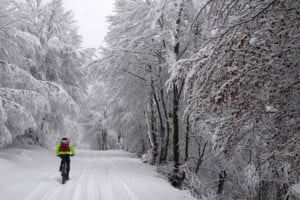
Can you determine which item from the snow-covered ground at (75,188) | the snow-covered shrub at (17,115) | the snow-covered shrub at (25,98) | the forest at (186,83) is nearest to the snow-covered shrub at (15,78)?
the forest at (186,83)

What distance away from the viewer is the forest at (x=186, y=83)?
412cm

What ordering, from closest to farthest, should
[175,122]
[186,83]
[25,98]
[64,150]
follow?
[186,83] < [64,150] < [175,122] < [25,98]

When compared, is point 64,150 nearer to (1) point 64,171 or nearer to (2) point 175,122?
(1) point 64,171

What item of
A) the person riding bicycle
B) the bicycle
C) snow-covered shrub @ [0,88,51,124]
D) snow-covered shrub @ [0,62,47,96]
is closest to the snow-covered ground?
the bicycle

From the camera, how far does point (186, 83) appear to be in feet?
14.7

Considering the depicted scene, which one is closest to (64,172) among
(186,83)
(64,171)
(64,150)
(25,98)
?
(64,171)

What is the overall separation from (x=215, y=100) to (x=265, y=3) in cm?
165

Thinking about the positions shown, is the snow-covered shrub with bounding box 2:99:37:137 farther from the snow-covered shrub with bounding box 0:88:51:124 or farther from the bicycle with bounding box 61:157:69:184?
the bicycle with bounding box 61:157:69:184

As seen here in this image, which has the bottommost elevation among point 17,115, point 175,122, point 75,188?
point 75,188

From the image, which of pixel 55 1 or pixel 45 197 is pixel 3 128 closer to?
pixel 45 197

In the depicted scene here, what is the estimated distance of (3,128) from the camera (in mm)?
10914

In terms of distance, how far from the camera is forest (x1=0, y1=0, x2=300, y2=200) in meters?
4.12

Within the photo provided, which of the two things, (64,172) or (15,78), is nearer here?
(64,172)

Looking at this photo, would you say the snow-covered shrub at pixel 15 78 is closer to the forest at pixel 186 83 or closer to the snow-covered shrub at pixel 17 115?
the forest at pixel 186 83
